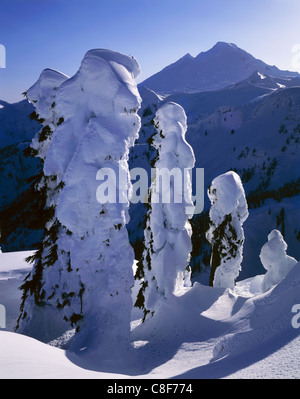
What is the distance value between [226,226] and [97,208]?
34.0 feet

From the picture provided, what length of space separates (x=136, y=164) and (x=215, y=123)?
3762 centimetres

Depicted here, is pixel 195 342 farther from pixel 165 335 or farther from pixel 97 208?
pixel 97 208

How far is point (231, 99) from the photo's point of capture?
166 m

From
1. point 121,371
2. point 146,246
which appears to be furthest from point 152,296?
point 121,371

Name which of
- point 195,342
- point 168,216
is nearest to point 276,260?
point 168,216

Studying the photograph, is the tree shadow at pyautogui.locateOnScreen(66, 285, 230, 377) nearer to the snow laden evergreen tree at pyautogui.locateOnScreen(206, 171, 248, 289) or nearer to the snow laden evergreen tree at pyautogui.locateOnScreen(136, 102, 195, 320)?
the snow laden evergreen tree at pyautogui.locateOnScreen(136, 102, 195, 320)

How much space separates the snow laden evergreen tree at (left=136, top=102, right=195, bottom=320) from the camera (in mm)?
14406

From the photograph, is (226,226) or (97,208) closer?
(97,208)

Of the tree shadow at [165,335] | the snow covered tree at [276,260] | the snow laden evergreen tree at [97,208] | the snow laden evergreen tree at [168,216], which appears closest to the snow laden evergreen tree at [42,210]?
the snow laden evergreen tree at [97,208]

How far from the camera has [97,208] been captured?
9742 mm

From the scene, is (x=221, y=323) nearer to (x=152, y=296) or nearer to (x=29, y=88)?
(x=152, y=296)

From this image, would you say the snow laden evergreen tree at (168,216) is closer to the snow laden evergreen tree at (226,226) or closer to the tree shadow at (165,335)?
the tree shadow at (165,335)

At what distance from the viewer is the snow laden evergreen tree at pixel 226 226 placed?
59.0ft
